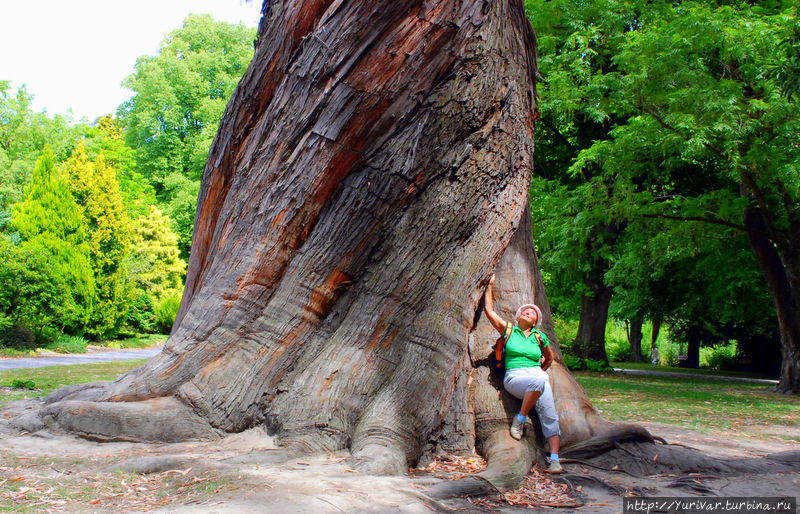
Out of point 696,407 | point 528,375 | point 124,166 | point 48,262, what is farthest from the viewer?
point 124,166

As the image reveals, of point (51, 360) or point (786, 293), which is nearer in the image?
point (786, 293)

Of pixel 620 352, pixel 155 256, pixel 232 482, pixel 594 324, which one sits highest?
pixel 155 256

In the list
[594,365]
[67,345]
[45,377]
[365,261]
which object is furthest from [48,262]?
[594,365]

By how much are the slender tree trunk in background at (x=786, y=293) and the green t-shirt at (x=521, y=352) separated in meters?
12.8

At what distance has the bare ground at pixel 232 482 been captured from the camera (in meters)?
3.79

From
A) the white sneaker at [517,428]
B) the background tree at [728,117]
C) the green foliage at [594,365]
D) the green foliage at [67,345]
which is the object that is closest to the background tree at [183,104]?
the green foliage at [67,345]

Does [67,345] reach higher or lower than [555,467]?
lower

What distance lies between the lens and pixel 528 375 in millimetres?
5793

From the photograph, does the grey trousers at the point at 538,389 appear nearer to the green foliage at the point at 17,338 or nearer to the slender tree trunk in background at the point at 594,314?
the slender tree trunk in background at the point at 594,314

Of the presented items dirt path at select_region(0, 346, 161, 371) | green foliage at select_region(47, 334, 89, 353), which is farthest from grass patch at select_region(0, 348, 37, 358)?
green foliage at select_region(47, 334, 89, 353)

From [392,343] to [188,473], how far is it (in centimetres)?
202

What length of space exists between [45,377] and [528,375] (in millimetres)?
10150

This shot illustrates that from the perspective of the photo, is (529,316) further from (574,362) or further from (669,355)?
(669,355)

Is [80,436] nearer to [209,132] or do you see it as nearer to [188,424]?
[188,424]
